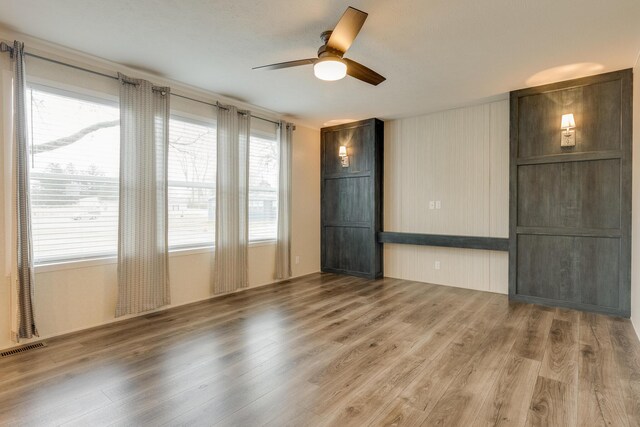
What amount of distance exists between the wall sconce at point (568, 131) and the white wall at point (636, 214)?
508 millimetres

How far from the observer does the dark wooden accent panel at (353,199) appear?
18.0 feet

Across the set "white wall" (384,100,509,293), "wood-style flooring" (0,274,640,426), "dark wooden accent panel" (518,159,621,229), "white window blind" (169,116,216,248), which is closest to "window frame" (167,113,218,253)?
"white window blind" (169,116,216,248)

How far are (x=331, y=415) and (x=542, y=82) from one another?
4.21m

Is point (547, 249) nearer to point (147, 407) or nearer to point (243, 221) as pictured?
point (243, 221)

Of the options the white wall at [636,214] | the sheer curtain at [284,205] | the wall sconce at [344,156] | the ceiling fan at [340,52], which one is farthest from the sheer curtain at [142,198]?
the white wall at [636,214]

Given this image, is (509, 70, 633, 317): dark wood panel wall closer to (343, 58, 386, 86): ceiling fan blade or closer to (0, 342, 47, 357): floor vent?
(343, 58, 386, 86): ceiling fan blade

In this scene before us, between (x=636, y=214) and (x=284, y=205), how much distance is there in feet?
14.0

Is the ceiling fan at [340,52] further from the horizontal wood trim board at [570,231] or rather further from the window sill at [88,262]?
the horizontal wood trim board at [570,231]

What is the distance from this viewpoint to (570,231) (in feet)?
12.6

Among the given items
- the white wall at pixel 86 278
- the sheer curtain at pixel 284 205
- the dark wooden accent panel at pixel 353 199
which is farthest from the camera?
the dark wooden accent panel at pixel 353 199

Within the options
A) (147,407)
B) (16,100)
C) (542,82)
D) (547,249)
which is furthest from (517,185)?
(16,100)

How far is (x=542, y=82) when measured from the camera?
3875 mm

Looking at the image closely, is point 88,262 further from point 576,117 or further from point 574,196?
point 576,117

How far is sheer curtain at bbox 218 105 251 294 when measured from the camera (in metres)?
4.38
